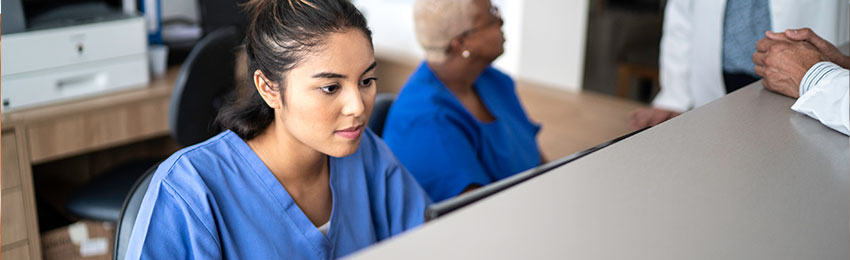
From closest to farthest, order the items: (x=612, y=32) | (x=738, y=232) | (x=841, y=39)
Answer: (x=738, y=232)
(x=841, y=39)
(x=612, y=32)

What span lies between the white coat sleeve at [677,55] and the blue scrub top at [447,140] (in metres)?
0.58

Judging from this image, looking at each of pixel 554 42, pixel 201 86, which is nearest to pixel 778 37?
pixel 201 86

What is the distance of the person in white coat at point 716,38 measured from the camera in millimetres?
1554

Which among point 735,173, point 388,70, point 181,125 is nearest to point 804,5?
point 735,173

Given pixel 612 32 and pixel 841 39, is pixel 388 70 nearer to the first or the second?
pixel 612 32

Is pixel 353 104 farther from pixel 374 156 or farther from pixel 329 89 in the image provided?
pixel 374 156

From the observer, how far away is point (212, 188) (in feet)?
3.47

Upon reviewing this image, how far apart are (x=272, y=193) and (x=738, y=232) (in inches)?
28.1

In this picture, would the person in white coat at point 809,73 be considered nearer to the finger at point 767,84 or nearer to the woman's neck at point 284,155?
the finger at point 767,84

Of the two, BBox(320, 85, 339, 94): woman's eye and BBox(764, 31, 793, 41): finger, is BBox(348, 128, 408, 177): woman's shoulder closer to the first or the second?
BBox(320, 85, 339, 94): woman's eye

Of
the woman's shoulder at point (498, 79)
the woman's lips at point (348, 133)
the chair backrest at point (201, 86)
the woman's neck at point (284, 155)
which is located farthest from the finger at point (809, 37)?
the chair backrest at point (201, 86)

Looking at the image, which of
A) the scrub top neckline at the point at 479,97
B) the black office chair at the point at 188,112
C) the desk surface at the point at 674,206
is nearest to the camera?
the desk surface at the point at 674,206

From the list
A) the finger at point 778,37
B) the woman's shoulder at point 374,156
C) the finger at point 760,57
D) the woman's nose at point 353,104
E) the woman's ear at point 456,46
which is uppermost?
the finger at point 778,37

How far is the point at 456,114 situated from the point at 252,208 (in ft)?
2.01
